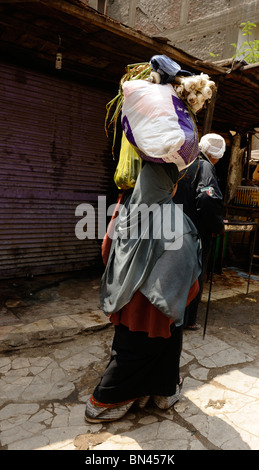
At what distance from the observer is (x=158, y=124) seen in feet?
6.59

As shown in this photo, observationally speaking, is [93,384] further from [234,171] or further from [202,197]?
Answer: [234,171]

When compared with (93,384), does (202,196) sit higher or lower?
higher

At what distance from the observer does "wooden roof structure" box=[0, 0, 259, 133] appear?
3715 millimetres

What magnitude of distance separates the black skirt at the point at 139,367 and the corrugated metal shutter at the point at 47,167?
345cm

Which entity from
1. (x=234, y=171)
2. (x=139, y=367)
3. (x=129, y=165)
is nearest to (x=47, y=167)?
(x=129, y=165)

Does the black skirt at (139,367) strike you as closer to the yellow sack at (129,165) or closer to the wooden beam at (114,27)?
the yellow sack at (129,165)

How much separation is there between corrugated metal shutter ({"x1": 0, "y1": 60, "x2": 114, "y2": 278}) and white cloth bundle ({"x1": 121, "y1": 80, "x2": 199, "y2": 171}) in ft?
11.7

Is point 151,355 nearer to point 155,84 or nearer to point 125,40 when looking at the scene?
point 155,84

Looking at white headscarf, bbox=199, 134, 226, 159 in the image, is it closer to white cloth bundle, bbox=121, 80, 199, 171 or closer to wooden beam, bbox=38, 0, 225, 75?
wooden beam, bbox=38, 0, 225, 75

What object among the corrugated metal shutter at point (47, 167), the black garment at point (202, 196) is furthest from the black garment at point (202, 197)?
the corrugated metal shutter at point (47, 167)

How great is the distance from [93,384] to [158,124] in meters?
2.38

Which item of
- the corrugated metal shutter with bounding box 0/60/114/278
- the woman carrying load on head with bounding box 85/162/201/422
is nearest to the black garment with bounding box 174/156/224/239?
the woman carrying load on head with bounding box 85/162/201/422

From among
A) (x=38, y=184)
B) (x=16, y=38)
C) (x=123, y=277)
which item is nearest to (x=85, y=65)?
(x=16, y=38)

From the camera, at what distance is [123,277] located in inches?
92.0
